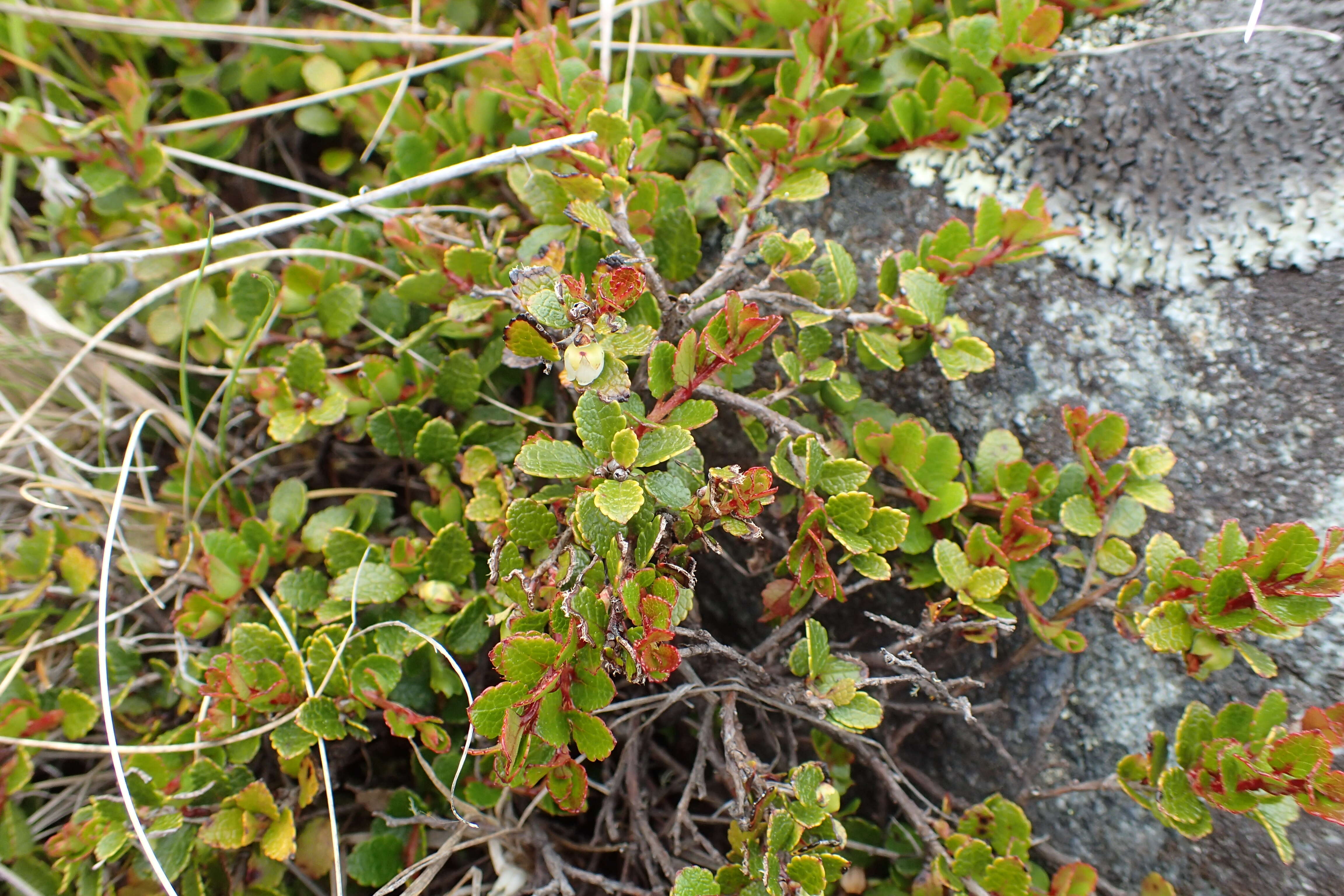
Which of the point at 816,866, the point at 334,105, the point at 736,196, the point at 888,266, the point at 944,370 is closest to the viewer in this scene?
the point at 816,866

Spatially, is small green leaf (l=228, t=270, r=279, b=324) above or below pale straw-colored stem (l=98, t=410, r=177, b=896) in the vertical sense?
above

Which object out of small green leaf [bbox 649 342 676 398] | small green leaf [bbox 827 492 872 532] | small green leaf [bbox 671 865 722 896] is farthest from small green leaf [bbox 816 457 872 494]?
small green leaf [bbox 671 865 722 896]

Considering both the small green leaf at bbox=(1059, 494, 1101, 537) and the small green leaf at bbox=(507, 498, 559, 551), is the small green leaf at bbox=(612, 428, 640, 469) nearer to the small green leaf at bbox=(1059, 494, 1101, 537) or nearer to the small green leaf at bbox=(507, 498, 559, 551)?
the small green leaf at bbox=(507, 498, 559, 551)

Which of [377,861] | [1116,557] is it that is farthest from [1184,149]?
[377,861]

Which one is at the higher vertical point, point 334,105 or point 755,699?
point 334,105

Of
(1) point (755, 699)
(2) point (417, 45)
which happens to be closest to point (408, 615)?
(1) point (755, 699)

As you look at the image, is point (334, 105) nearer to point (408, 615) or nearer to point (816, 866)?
point (408, 615)

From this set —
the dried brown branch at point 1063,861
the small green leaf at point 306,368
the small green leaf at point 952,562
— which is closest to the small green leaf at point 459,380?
the small green leaf at point 306,368

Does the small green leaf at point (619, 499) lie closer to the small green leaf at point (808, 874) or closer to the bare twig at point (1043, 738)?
the small green leaf at point (808, 874)
